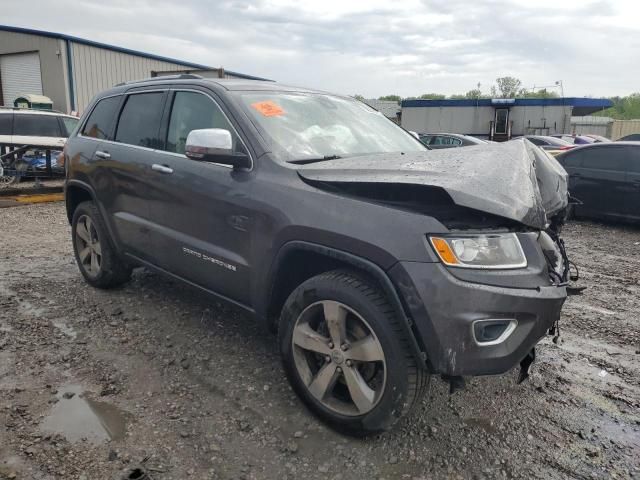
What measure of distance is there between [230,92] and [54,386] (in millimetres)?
2104

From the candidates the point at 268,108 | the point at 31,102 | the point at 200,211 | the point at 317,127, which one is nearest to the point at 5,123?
the point at 31,102

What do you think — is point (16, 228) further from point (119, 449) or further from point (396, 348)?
point (396, 348)

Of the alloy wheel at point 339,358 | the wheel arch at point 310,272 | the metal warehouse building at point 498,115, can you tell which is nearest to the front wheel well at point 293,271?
the wheel arch at point 310,272

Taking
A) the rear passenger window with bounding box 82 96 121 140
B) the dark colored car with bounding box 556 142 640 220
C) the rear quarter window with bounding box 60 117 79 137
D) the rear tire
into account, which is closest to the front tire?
the rear tire

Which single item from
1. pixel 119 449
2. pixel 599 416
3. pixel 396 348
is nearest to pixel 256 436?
pixel 119 449

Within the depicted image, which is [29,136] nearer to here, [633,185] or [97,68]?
[97,68]

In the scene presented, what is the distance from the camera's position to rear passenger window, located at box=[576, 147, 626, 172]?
8375 millimetres

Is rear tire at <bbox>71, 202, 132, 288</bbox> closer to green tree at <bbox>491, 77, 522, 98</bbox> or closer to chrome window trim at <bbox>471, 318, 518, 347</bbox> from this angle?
chrome window trim at <bbox>471, 318, 518, 347</bbox>

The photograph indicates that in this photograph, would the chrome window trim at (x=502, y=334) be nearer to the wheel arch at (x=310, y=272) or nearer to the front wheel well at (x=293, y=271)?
the wheel arch at (x=310, y=272)

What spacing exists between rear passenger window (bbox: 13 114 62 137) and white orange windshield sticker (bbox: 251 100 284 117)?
998cm

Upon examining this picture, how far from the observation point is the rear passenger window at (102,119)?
171 inches

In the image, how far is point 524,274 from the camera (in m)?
2.24

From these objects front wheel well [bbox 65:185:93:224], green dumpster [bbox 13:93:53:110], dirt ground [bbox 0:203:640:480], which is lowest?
dirt ground [bbox 0:203:640:480]

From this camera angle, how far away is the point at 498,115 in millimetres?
28875
